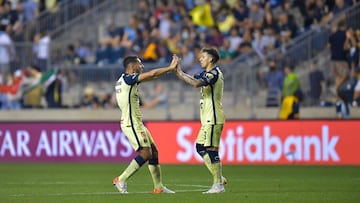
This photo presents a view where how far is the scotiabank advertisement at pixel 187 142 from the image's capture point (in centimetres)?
2833

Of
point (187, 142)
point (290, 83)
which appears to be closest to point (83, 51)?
point (187, 142)

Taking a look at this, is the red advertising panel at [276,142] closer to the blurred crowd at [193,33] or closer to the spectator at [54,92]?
the blurred crowd at [193,33]

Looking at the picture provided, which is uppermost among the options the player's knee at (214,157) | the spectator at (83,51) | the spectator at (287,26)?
the spectator at (287,26)

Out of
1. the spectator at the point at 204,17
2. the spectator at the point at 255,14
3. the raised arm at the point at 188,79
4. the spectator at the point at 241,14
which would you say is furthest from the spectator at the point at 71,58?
the raised arm at the point at 188,79

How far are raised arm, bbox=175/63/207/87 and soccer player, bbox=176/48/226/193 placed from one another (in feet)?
0.34

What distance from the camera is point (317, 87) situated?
100ft

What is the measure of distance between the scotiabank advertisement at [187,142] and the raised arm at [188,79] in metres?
10.6

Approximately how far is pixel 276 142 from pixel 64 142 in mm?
6298

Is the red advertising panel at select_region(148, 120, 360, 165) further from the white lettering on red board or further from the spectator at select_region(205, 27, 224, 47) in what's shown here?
the spectator at select_region(205, 27, 224, 47)

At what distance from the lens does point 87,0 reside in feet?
125

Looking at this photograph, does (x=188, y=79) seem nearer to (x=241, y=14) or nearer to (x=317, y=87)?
(x=317, y=87)

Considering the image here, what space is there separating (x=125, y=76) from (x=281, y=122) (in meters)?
11.1

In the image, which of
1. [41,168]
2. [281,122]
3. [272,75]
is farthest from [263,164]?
[41,168]

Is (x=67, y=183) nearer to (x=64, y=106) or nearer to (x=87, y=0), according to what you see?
(x=64, y=106)
